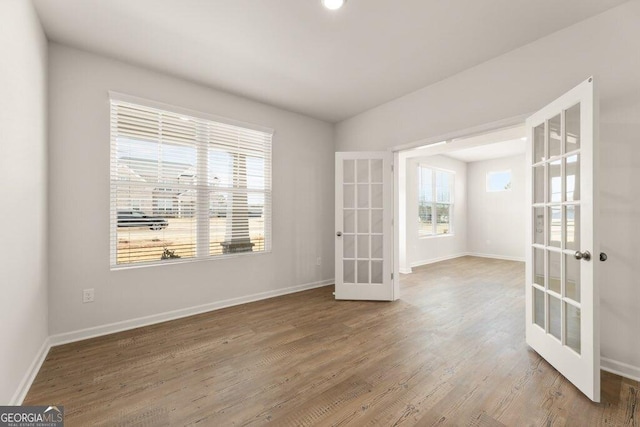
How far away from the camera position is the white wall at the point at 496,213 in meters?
7.05

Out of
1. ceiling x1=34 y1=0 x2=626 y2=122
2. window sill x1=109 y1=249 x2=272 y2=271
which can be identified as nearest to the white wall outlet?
window sill x1=109 y1=249 x2=272 y2=271

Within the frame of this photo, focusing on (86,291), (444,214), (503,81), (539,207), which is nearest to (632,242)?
(539,207)

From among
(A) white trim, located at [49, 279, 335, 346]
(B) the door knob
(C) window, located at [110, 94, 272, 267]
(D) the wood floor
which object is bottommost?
(D) the wood floor

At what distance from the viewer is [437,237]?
6.97 meters

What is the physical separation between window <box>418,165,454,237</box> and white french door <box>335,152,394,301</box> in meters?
3.25

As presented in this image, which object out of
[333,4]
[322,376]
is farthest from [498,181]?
[322,376]

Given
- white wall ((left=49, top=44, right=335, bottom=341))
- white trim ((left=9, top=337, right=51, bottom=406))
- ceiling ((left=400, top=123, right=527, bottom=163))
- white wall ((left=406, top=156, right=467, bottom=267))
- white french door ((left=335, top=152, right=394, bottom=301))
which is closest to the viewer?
white trim ((left=9, top=337, right=51, bottom=406))

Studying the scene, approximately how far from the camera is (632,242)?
1.96 m

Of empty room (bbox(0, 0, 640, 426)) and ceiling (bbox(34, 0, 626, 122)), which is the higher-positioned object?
ceiling (bbox(34, 0, 626, 122))

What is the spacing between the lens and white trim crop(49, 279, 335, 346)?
2.51m

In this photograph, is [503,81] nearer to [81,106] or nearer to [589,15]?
[589,15]

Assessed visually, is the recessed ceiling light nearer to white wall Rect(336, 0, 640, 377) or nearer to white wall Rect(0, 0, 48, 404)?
white wall Rect(336, 0, 640, 377)

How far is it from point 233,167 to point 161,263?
1.44 meters

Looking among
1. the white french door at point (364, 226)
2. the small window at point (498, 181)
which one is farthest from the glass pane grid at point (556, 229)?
the small window at point (498, 181)
